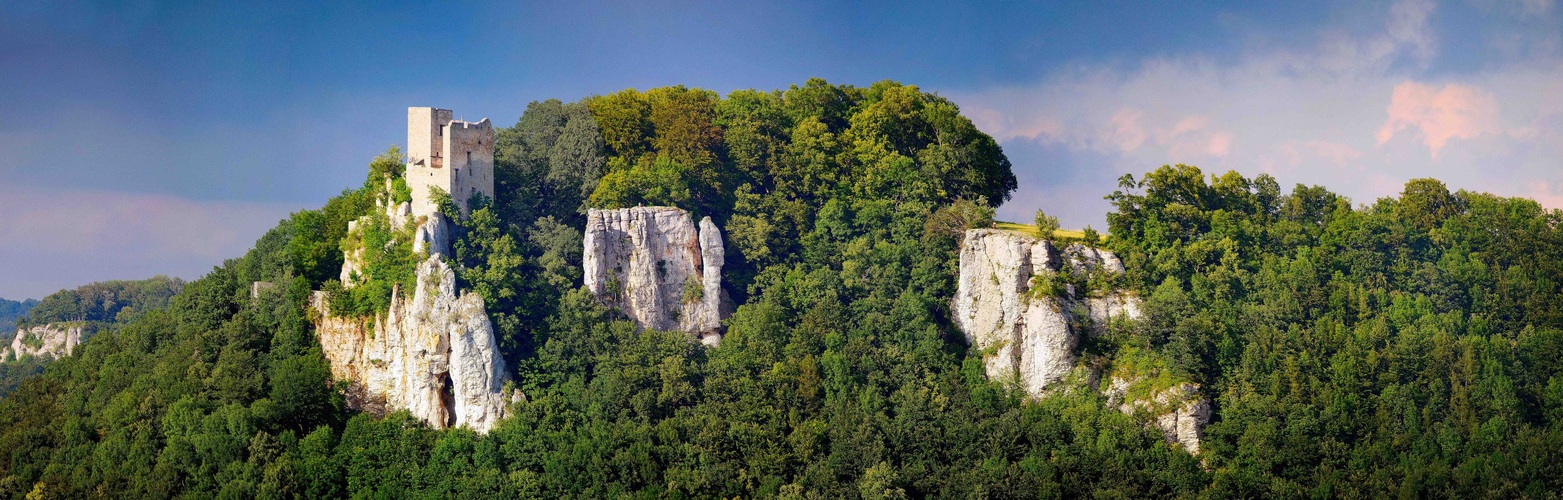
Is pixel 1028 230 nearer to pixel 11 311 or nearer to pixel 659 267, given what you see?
pixel 659 267

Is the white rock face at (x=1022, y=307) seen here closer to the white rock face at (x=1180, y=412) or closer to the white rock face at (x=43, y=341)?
the white rock face at (x=1180, y=412)

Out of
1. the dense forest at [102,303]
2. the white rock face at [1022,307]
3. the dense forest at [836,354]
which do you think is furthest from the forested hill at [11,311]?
the white rock face at [1022,307]

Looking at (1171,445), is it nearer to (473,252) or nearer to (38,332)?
(473,252)

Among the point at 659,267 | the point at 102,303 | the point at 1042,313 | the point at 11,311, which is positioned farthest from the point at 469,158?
the point at 11,311

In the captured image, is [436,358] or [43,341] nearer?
[436,358]

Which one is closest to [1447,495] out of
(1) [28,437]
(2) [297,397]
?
(2) [297,397]

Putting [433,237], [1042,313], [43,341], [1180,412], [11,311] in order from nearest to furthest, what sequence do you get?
[1180,412] → [433,237] → [1042,313] → [43,341] → [11,311]
